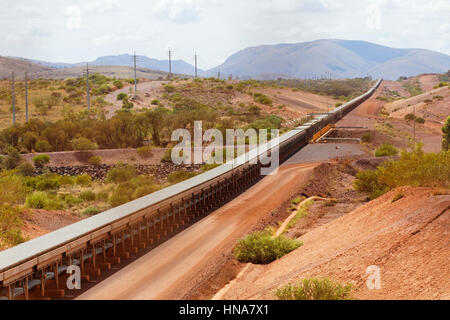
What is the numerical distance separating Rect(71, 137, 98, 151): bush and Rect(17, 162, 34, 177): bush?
258 inches

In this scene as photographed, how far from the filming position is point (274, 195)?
87.9 feet

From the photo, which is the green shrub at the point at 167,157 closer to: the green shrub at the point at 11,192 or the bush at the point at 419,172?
the green shrub at the point at 11,192

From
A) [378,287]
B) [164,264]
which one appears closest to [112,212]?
[164,264]

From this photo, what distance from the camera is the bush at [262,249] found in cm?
1498

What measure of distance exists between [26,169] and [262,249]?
29.0m

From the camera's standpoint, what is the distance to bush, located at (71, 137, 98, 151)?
47.1 metres

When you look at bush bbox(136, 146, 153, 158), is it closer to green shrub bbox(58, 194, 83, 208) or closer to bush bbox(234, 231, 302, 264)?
green shrub bbox(58, 194, 83, 208)

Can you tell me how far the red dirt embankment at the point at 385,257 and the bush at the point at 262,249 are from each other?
392mm

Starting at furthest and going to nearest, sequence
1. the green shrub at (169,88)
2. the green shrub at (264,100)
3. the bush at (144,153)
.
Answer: the green shrub at (169,88)
the green shrub at (264,100)
the bush at (144,153)

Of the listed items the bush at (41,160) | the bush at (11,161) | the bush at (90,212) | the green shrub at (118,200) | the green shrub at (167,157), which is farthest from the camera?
the green shrub at (167,157)

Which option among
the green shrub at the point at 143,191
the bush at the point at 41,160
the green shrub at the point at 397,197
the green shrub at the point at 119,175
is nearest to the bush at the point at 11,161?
the bush at the point at 41,160

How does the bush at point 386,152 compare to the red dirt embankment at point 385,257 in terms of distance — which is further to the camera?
the bush at point 386,152

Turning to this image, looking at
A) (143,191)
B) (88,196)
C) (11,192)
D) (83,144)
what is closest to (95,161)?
(83,144)

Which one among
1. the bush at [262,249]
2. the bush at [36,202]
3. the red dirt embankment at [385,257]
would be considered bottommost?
the bush at [36,202]
